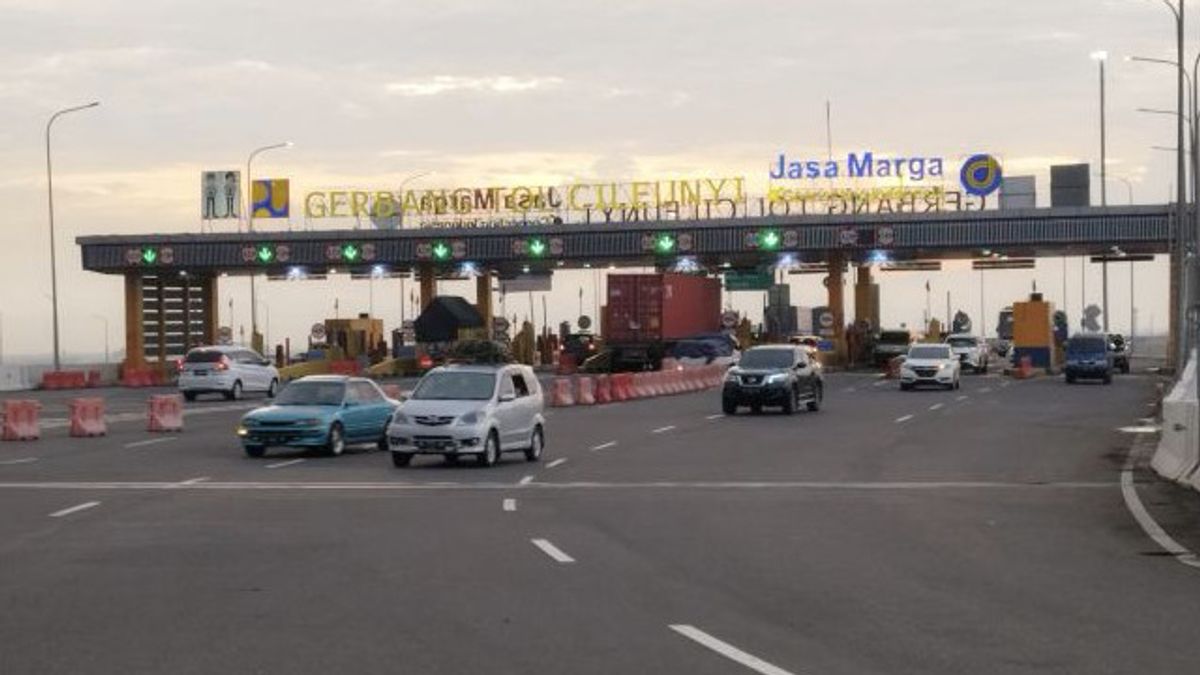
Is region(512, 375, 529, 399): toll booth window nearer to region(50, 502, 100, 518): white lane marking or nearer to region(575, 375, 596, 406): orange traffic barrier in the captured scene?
region(50, 502, 100, 518): white lane marking

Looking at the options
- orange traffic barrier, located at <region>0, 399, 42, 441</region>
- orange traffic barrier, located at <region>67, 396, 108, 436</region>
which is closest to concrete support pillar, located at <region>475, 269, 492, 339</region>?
orange traffic barrier, located at <region>67, 396, 108, 436</region>

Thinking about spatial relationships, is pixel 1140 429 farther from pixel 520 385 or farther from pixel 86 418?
pixel 86 418

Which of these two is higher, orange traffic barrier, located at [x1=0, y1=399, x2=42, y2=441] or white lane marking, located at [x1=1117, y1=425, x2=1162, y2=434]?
orange traffic barrier, located at [x1=0, y1=399, x2=42, y2=441]

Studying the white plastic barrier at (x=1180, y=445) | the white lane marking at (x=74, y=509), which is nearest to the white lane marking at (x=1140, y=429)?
the white plastic barrier at (x=1180, y=445)

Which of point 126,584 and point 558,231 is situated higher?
point 558,231

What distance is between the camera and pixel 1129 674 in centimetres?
1056

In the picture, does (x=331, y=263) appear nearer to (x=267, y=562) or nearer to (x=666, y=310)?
(x=666, y=310)

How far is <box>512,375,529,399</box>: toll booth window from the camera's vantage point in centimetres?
3184

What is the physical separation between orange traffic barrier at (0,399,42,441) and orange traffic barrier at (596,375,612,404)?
21625 millimetres

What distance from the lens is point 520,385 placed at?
105 feet

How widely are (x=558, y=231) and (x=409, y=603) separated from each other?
6929cm

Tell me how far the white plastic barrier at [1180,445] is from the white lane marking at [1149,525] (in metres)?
0.53

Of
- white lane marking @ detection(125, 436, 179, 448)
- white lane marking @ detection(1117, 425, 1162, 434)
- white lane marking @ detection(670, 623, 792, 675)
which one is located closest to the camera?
white lane marking @ detection(670, 623, 792, 675)

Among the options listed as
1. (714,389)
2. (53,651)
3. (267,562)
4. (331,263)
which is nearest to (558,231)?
(331,263)
